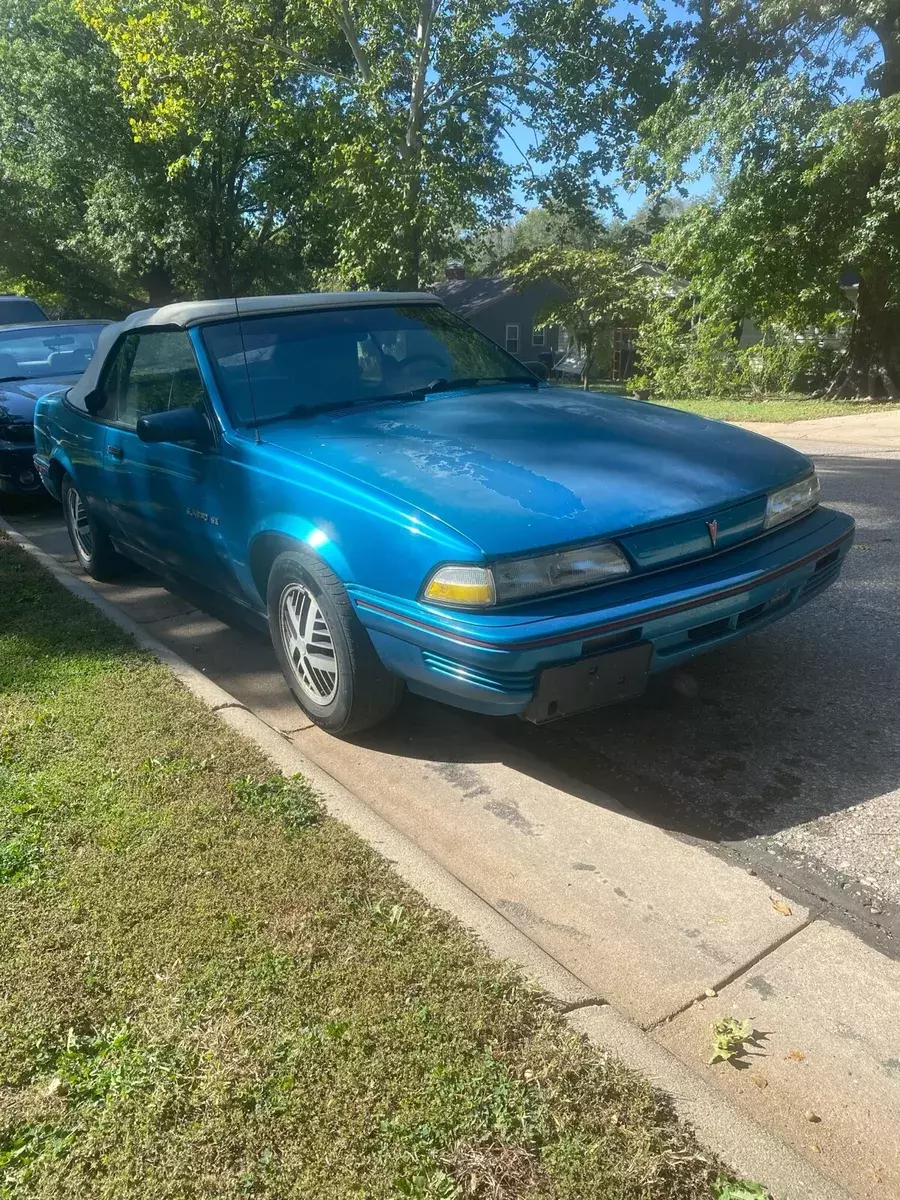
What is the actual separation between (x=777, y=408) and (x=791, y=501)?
14.2 m

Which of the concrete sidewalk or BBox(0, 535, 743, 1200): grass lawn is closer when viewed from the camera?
BBox(0, 535, 743, 1200): grass lawn

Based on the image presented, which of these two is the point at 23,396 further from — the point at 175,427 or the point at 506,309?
the point at 506,309

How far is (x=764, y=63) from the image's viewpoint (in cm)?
1717

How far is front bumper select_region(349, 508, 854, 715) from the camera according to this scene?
2740 mm

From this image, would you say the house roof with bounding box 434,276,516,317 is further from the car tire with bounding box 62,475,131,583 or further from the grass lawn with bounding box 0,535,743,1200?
the grass lawn with bounding box 0,535,743,1200

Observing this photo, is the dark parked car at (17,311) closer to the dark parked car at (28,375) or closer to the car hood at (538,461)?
the dark parked car at (28,375)

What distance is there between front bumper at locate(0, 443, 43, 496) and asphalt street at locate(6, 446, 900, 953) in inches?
153

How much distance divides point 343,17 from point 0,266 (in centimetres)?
1871

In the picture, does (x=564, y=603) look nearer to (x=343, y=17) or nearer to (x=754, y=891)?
(x=754, y=891)

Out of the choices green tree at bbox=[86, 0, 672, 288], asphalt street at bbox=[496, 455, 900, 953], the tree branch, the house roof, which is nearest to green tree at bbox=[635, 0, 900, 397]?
green tree at bbox=[86, 0, 672, 288]

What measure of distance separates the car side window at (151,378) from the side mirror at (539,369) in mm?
1745

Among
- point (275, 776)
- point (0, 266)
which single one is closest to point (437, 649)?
point (275, 776)

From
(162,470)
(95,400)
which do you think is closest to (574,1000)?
(162,470)

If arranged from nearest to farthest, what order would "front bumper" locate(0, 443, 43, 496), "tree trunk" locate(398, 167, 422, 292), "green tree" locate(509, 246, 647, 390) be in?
1. "front bumper" locate(0, 443, 43, 496)
2. "tree trunk" locate(398, 167, 422, 292)
3. "green tree" locate(509, 246, 647, 390)
